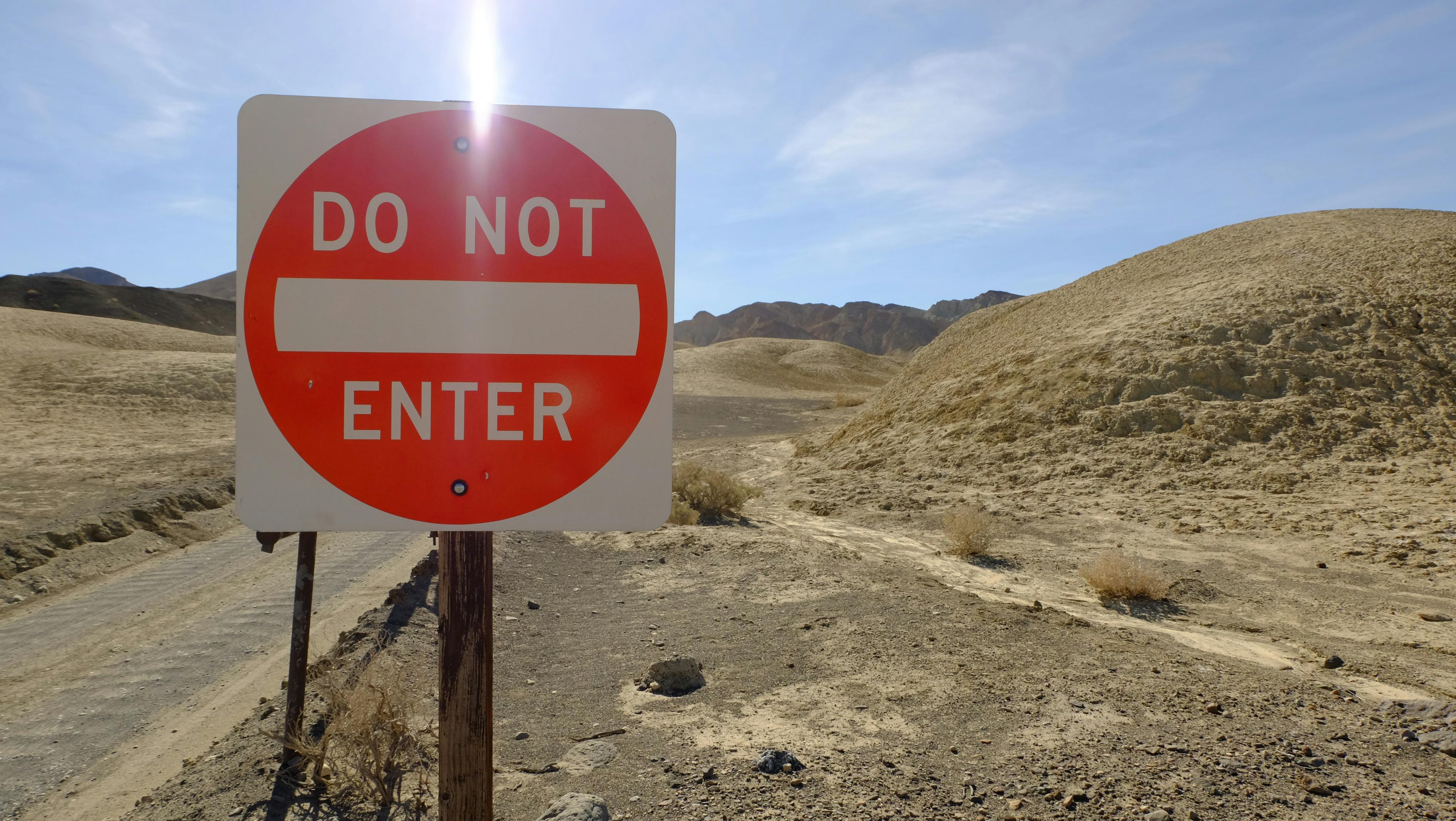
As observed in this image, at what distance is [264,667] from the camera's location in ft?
20.3

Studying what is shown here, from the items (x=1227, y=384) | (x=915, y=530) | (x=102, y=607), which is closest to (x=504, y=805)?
(x=102, y=607)

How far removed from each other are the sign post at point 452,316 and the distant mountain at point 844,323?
450ft

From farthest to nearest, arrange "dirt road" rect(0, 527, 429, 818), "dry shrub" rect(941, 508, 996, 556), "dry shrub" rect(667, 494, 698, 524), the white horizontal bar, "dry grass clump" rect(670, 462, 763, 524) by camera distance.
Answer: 1. "dry grass clump" rect(670, 462, 763, 524)
2. "dry shrub" rect(667, 494, 698, 524)
3. "dry shrub" rect(941, 508, 996, 556)
4. "dirt road" rect(0, 527, 429, 818)
5. the white horizontal bar

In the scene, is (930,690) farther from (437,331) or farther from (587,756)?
(437,331)

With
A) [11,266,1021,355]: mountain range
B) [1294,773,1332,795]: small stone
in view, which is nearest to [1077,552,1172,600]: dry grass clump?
[1294,773,1332,795]: small stone

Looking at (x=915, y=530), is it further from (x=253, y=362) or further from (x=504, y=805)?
(x=253, y=362)

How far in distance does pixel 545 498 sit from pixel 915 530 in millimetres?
10824

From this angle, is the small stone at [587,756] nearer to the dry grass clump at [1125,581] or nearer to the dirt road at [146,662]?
the dirt road at [146,662]

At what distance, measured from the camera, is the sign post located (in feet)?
4.77

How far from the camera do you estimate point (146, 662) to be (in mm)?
6406

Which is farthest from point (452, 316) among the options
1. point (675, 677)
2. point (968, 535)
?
point (968, 535)

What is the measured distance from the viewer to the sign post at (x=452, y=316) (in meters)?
1.45

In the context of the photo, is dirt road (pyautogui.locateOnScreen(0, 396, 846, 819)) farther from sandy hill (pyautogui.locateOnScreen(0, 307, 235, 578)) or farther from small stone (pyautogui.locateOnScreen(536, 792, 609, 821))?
small stone (pyautogui.locateOnScreen(536, 792, 609, 821))

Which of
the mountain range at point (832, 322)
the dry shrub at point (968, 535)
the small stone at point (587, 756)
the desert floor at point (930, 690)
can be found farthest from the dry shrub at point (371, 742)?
the mountain range at point (832, 322)
